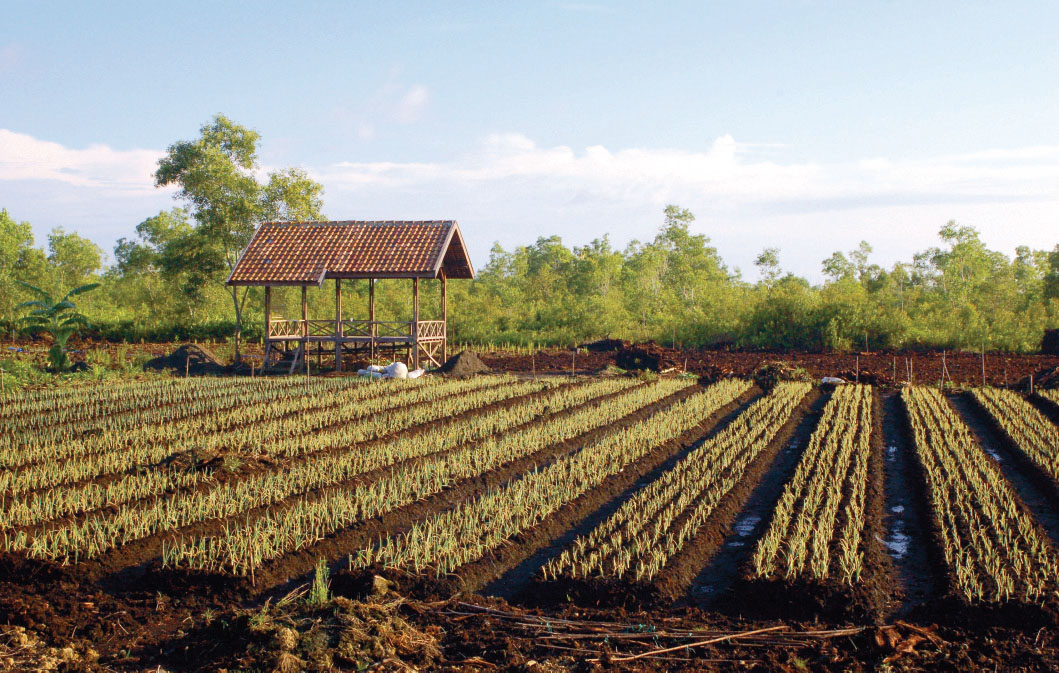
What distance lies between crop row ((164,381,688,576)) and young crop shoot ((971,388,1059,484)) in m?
5.94

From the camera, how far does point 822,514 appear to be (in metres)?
7.56

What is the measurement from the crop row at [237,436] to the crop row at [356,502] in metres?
2.31

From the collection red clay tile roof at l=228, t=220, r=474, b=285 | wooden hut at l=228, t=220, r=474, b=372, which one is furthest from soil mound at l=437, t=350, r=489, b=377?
red clay tile roof at l=228, t=220, r=474, b=285

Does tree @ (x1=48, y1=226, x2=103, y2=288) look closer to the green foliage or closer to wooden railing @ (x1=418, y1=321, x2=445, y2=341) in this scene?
the green foliage

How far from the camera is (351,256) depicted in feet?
70.5

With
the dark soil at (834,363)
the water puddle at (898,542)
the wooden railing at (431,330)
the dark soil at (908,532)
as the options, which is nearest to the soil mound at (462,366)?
the wooden railing at (431,330)

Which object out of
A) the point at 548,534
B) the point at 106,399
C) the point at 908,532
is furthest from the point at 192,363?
the point at 908,532

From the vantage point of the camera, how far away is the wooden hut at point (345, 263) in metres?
20.8

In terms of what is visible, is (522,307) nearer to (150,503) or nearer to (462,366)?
(462,366)

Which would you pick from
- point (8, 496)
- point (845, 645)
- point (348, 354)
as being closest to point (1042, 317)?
point (348, 354)

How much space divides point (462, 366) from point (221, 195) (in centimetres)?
1473

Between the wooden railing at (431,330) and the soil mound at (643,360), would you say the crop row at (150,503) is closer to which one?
the wooden railing at (431,330)

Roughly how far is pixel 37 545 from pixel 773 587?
217 inches

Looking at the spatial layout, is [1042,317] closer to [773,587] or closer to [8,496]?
[773,587]
